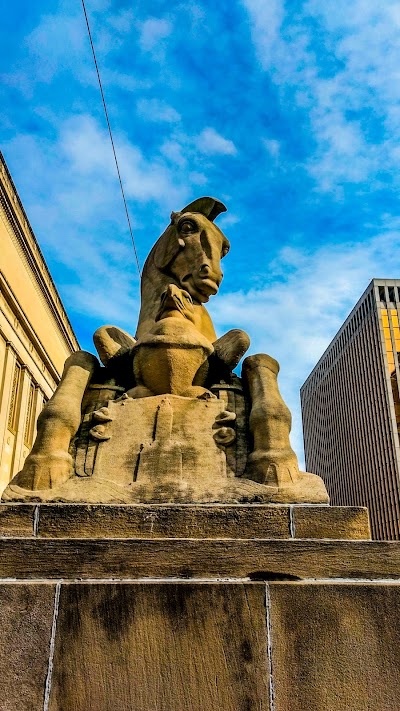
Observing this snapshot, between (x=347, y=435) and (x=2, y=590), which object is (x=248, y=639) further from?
(x=347, y=435)

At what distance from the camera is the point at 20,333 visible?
30.3 meters

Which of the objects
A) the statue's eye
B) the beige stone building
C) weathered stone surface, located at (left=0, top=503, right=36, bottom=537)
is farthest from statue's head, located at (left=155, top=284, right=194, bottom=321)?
the beige stone building

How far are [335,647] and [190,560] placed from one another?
0.89m

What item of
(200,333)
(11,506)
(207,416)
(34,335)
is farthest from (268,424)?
(34,335)

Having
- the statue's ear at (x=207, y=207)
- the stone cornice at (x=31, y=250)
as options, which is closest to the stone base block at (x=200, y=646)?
the statue's ear at (x=207, y=207)

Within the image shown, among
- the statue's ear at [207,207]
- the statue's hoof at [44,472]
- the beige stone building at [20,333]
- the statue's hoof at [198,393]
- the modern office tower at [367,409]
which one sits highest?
the modern office tower at [367,409]

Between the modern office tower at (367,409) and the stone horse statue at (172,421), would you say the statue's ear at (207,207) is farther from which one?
the modern office tower at (367,409)

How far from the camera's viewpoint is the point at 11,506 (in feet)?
13.4

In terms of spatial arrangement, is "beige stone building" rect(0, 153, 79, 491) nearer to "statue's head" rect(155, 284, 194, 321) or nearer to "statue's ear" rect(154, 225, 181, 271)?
"statue's ear" rect(154, 225, 181, 271)

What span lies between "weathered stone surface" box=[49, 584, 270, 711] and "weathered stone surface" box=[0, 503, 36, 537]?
2.54ft

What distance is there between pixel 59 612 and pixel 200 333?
317cm

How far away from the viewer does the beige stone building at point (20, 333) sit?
1085 inches

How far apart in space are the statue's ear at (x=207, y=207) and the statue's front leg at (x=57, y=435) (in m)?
2.26

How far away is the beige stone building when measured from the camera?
2756 centimetres
